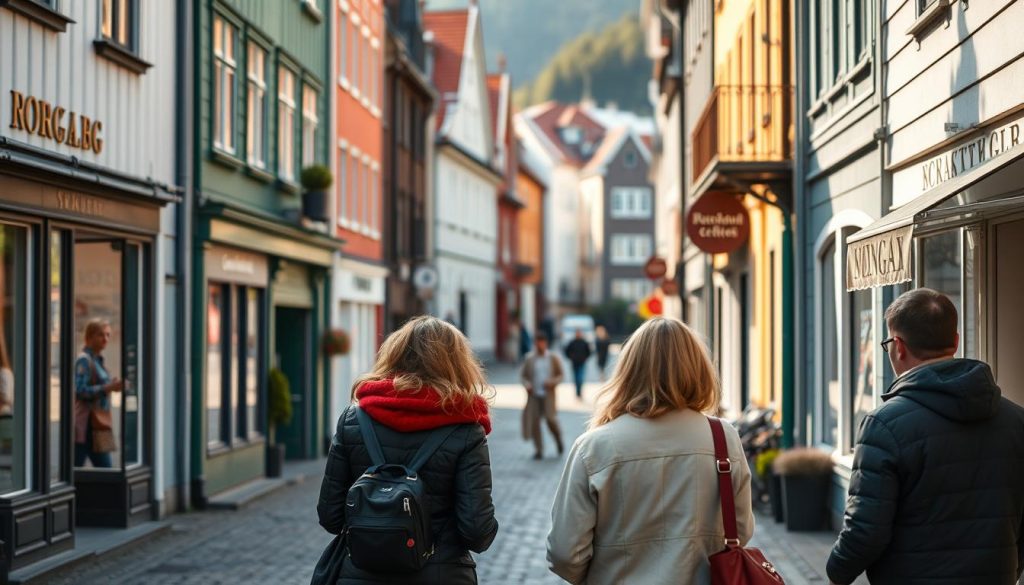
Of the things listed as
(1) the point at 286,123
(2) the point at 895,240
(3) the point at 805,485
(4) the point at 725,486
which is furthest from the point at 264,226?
(4) the point at 725,486

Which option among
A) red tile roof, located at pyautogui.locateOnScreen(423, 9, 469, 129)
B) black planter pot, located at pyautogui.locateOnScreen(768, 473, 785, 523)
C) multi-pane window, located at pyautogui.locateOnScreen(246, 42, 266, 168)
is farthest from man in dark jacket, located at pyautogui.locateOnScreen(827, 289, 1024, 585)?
red tile roof, located at pyautogui.locateOnScreen(423, 9, 469, 129)

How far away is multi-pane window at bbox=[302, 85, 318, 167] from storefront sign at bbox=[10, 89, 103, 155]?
331 inches

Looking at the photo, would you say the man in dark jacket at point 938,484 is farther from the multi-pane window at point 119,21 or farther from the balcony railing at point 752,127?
the balcony railing at point 752,127

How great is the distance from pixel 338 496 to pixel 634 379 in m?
1.15

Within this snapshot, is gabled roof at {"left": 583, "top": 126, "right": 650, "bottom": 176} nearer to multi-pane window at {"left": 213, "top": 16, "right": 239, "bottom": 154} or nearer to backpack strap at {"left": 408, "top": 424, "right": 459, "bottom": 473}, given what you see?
multi-pane window at {"left": 213, "top": 16, "right": 239, "bottom": 154}

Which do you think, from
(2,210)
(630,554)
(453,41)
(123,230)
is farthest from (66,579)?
(453,41)

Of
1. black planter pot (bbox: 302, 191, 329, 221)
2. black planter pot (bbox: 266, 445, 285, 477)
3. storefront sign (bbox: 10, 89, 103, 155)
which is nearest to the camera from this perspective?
storefront sign (bbox: 10, 89, 103, 155)

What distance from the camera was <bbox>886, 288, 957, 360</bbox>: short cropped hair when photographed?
4.58 metres

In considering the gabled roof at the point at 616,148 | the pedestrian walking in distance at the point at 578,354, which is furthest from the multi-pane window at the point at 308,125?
the gabled roof at the point at 616,148

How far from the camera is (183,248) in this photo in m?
14.7

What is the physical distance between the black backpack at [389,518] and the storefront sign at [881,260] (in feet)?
9.28

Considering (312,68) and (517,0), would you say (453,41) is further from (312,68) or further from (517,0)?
Result: (517,0)

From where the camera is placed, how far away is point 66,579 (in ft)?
34.5

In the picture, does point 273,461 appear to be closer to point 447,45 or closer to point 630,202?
point 447,45
